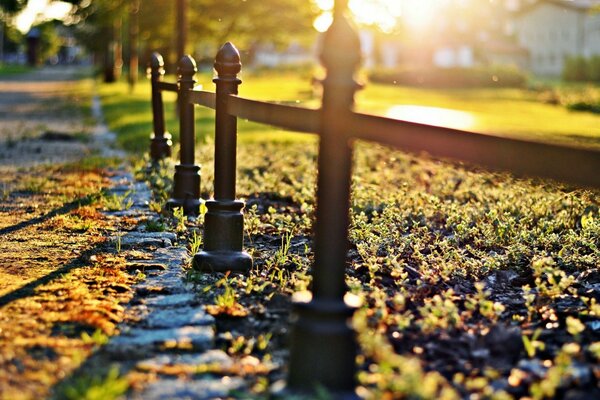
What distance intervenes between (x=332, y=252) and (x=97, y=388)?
0.93 meters

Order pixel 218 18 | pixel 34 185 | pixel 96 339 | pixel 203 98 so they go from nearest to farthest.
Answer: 1. pixel 96 339
2. pixel 203 98
3. pixel 34 185
4. pixel 218 18

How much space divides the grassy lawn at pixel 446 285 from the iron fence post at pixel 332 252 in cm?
11

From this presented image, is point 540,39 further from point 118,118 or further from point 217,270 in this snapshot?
point 217,270

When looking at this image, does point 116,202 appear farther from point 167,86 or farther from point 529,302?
point 529,302

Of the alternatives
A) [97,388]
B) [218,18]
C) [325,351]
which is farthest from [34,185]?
[218,18]

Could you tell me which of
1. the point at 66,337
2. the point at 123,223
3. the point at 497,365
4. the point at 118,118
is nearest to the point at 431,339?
the point at 497,365

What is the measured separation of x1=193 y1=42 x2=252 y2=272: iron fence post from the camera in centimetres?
542

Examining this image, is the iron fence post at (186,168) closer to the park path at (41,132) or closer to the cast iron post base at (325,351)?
the cast iron post base at (325,351)

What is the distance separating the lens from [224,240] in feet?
18.1

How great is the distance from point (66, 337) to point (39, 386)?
2.08 ft

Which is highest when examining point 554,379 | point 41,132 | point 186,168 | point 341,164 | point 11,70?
point 341,164

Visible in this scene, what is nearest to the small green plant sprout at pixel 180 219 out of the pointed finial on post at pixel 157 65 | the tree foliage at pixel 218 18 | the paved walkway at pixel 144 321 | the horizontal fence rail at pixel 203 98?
the paved walkway at pixel 144 321

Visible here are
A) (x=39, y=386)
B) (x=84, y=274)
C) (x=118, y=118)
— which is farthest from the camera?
(x=118, y=118)

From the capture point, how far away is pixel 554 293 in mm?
4660
